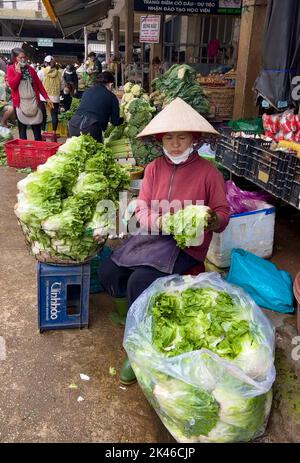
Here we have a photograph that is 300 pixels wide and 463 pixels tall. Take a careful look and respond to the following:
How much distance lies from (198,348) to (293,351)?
1.09m

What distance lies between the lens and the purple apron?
2.65 meters

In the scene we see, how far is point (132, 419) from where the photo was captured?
2.35 meters

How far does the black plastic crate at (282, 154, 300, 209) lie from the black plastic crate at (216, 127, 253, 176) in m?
0.74

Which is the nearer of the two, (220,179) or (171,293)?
(171,293)

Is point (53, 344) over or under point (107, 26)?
under

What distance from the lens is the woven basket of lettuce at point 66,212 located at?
273 centimetres

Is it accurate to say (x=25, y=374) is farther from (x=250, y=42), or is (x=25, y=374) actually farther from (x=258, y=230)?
(x=250, y=42)

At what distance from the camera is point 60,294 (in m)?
2.96

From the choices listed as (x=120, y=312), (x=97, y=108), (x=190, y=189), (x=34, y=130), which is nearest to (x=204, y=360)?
(x=190, y=189)

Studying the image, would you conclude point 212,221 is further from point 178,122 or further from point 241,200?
point 241,200

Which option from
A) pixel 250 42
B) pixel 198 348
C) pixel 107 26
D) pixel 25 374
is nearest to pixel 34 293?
pixel 25 374

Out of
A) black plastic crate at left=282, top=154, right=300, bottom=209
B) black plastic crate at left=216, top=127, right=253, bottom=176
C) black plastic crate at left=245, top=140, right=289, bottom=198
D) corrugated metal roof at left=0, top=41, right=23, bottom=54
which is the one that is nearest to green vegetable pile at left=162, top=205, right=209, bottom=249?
black plastic crate at left=282, top=154, right=300, bottom=209

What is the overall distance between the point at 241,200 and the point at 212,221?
5.11 feet

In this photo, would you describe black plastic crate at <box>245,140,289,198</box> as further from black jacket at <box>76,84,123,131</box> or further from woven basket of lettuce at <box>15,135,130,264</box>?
black jacket at <box>76,84,123,131</box>
